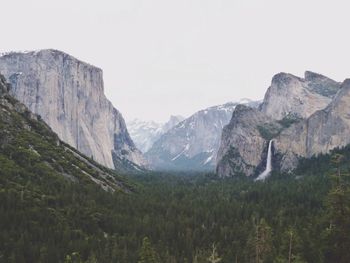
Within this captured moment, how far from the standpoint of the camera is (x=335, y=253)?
257ft

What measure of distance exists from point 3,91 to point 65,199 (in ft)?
275

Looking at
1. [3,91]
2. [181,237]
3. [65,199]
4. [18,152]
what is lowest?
[181,237]

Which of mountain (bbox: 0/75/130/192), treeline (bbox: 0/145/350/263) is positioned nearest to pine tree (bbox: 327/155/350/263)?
treeline (bbox: 0/145/350/263)

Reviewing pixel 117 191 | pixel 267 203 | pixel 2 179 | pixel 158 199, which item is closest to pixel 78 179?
pixel 117 191

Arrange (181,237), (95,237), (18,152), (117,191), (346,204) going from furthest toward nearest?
(117,191), (18,152), (181,237), (95,237), (346,204)

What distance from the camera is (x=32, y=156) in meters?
152

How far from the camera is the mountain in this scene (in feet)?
458

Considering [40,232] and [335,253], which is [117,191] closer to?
[40,232]

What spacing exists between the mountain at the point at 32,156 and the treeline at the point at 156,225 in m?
1.01

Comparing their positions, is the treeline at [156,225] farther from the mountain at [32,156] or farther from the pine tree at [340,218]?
the mountain at [32,156]

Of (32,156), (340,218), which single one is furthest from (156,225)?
(340,218)

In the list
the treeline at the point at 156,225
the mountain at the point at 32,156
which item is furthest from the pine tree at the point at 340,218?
the mountain at the point at 32,156

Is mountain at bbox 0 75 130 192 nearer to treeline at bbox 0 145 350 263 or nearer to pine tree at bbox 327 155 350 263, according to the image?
treeline at bbox 0 145 350 263

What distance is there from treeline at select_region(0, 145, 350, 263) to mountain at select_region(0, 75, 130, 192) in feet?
3.31
